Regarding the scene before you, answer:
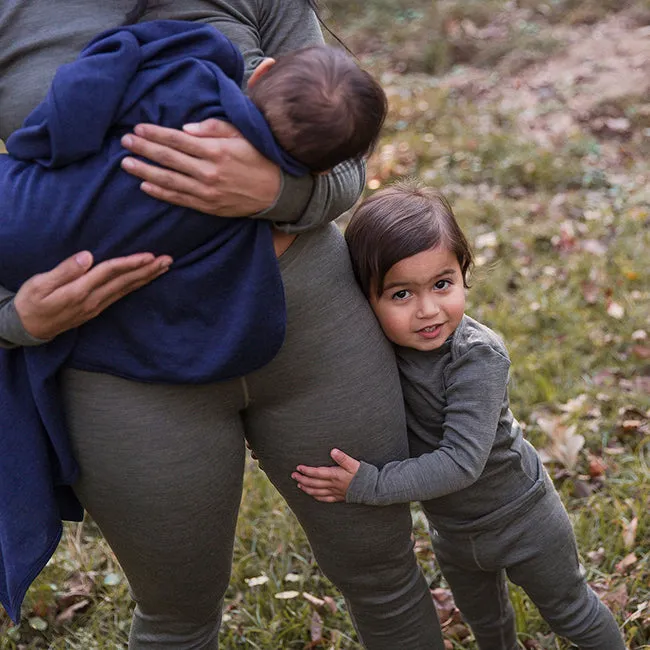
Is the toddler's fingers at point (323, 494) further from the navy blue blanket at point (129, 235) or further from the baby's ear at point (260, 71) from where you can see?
the baby's ear at point (260, 71)

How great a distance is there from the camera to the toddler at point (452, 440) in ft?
6.20

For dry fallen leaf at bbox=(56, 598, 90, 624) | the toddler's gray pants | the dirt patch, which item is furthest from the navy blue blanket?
the dirt patch

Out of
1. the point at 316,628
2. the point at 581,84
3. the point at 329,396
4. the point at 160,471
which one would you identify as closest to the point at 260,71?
the point at 329,396

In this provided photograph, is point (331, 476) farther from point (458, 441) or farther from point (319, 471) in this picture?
point (458, 441)

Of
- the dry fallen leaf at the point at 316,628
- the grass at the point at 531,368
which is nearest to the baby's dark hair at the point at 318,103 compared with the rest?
the grass at the point at 531,368

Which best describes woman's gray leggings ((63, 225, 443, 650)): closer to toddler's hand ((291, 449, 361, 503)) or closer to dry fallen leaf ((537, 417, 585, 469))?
toddler's hand ((291, 449, 361, 503))

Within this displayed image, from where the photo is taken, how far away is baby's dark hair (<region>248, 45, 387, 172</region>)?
1.54 metres

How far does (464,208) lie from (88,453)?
12.8ft

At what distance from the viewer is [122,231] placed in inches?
62.5

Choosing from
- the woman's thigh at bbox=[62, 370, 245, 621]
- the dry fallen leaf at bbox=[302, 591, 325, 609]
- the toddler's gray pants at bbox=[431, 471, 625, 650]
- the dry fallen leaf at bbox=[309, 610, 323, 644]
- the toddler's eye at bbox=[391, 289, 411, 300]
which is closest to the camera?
the woman's thigh at bbox=[62, 370, 245, 621]

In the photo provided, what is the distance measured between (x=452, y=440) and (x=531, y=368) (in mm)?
1970

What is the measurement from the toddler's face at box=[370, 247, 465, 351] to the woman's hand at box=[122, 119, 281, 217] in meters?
0.44

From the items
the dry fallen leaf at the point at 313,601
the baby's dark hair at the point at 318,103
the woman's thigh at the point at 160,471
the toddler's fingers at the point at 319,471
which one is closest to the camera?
the baby's dark hair at the point at 318,103

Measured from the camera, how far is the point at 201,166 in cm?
156
